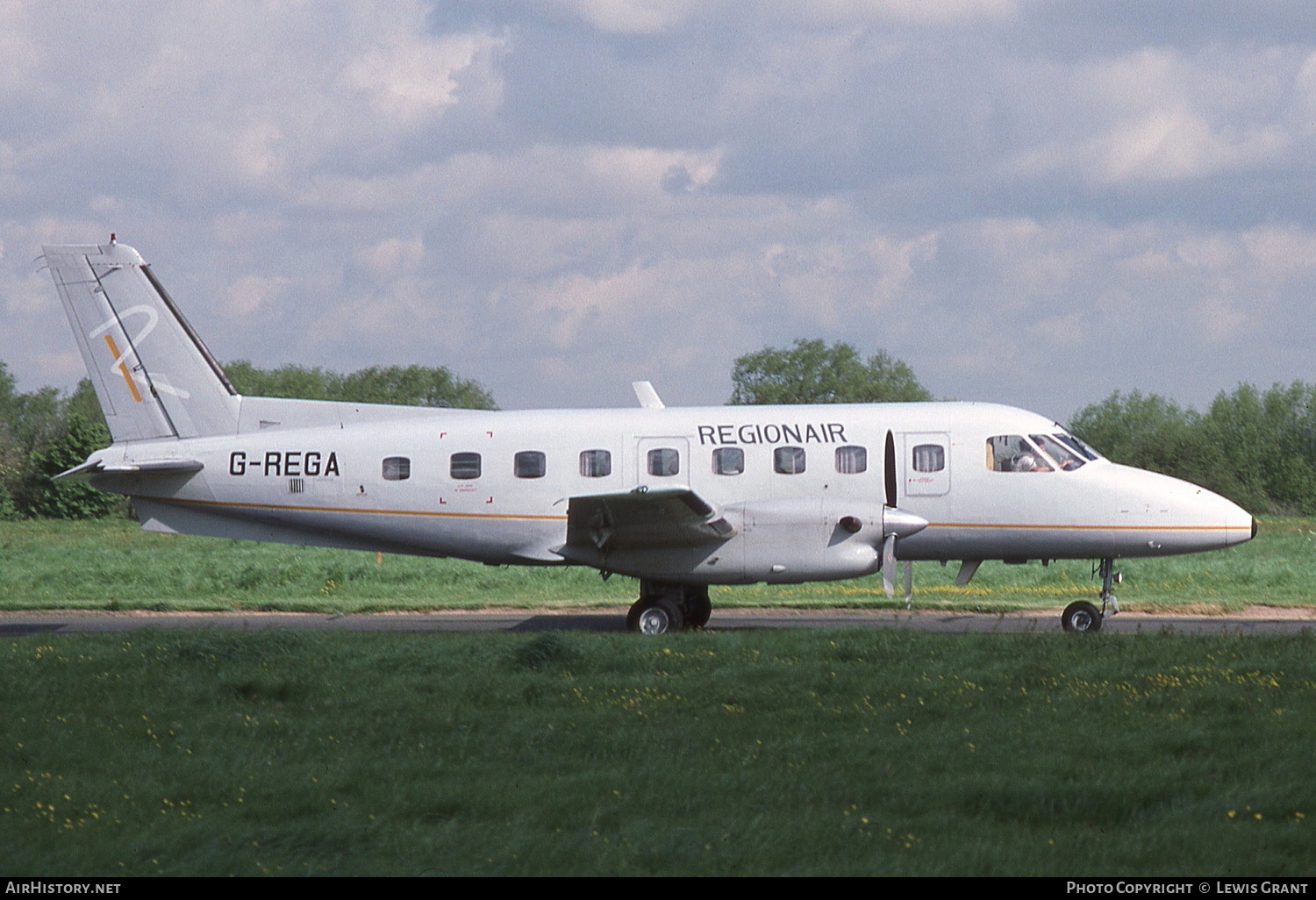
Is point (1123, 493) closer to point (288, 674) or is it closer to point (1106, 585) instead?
point (1106, 585)

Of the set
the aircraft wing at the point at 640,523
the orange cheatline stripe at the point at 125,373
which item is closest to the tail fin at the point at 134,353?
the orange cheatline stripe at the point at 125,373

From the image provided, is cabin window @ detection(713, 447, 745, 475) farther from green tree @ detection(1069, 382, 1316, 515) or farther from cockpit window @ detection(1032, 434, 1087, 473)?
green tree @ detection(1069, 382, 1316, 515)

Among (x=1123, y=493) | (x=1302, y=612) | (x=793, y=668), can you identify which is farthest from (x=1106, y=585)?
(x=793, y=668)

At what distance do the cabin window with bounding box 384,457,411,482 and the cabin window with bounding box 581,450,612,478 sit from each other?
8.63 ft

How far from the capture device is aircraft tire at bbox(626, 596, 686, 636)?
61.0ft

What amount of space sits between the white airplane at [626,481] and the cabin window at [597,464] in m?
0.03

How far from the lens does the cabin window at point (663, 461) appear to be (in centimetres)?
1895

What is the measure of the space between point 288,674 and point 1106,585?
11.5m

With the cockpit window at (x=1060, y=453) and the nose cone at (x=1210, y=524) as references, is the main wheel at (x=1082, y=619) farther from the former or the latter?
the cockpit window at (x=1060, y=453)

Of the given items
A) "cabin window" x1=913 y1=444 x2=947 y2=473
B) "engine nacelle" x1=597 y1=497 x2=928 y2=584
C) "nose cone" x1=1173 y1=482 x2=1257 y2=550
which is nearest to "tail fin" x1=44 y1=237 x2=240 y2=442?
"engine nacelle" x1=597 y1=497 x2=928 y2=584

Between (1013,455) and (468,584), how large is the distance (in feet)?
48.2

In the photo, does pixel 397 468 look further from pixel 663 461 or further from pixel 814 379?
pixel 814 379

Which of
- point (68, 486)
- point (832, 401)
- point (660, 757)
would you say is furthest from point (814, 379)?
point (660, 757)

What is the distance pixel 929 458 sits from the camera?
61.3 ft
